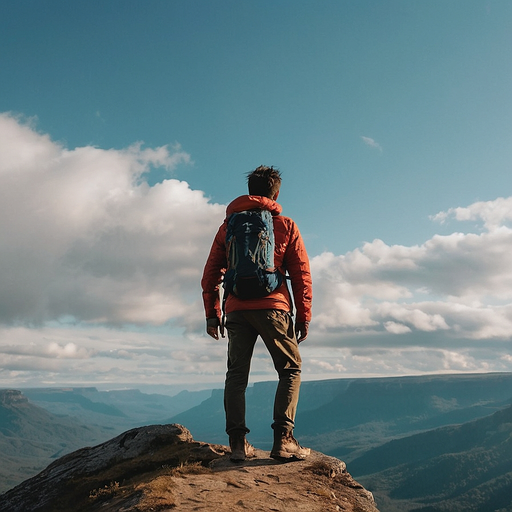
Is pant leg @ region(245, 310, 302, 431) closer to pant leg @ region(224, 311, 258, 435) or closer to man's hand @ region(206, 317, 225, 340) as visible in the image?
pant leg @ region(224, 311, 258, 435)

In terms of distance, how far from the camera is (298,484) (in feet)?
24.0

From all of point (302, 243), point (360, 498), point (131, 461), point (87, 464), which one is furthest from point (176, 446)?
point (302, 243)

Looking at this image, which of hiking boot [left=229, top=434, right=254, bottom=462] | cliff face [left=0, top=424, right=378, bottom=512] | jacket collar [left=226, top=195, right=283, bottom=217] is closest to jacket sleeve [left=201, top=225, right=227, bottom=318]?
jacket collar [left=226, top=195, right=283, bottom=217]

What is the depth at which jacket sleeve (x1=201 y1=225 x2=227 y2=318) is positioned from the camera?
8.91 meters

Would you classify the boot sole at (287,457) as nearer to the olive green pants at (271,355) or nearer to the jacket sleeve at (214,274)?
the olive green pants at (271,355)

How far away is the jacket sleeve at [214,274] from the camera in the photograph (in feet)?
29.2

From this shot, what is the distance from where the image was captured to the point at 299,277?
8.45 meters

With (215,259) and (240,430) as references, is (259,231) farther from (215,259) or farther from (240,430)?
(240,430)

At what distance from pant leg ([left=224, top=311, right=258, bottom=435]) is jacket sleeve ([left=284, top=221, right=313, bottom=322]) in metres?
0.95

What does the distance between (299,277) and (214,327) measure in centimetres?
192

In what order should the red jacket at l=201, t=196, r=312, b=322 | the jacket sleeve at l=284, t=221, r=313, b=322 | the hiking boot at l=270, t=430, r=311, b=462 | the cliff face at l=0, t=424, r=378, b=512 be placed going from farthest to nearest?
the jacket sleeve at l=284, t=221, r=313, b=322
the red jacket at l=201, t=196, r=312, b=322
the hiking boot at l=270, t=430, r=311, b=462
the cliff face at l=0, t=424, r=378, b=512

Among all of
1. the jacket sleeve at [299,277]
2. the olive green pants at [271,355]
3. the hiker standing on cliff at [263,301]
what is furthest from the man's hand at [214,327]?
the jacket sleeve at [299,277]

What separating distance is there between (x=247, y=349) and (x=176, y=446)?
3667 millimetres

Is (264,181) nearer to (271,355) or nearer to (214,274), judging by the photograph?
(214,274)
